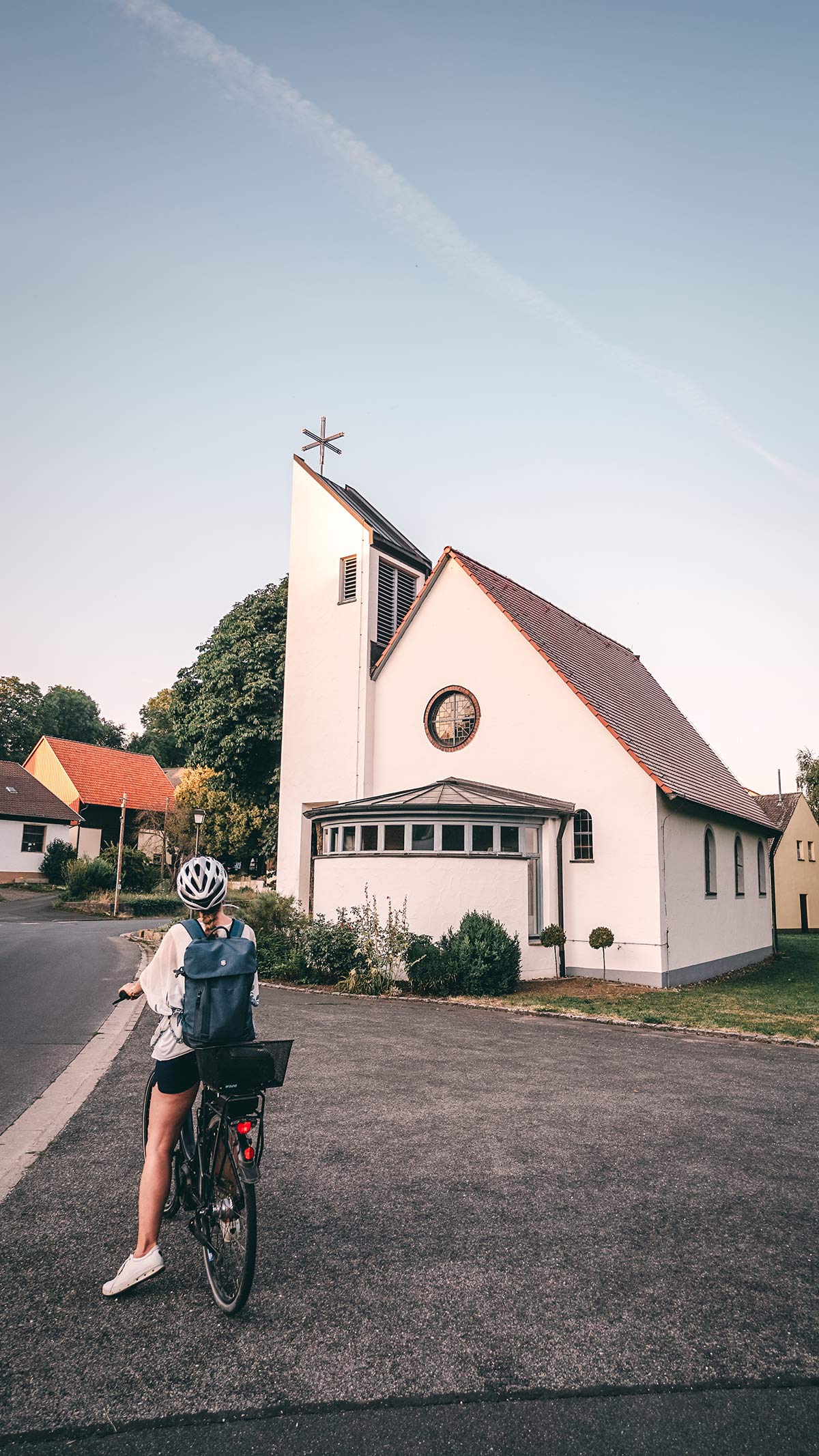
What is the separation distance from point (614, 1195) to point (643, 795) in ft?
45.0

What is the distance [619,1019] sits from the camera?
13.6 metres

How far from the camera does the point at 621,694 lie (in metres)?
24.9

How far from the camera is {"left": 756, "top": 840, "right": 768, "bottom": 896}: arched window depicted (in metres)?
28.0

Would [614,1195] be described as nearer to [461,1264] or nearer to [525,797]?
[461,1264]

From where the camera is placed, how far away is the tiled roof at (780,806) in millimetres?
46719

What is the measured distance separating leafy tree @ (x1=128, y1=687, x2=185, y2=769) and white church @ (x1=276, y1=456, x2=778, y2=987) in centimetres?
6890

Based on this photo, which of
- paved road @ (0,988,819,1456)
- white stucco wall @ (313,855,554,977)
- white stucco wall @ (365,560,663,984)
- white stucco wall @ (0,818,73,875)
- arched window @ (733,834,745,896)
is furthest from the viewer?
white stucco wall @ (0,818,73,875)

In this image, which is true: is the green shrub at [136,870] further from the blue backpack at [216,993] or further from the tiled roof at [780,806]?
the blue backpack at [216,993]

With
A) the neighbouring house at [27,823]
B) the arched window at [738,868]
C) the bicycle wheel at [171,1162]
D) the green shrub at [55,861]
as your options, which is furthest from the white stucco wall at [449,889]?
the neighbouring house at [27,823]

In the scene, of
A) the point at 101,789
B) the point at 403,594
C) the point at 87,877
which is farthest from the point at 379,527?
the point at 101,789

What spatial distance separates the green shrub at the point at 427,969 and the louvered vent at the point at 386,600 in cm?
1117

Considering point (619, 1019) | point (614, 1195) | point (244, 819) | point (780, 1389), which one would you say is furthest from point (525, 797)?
point (244, 819)

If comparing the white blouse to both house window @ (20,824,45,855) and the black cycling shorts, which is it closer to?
the black cycling shorts

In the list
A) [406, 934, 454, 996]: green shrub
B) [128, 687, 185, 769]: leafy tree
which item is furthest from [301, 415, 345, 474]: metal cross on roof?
[128, 687, 185, 769]: leafy tree
